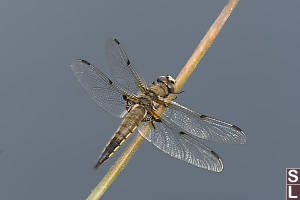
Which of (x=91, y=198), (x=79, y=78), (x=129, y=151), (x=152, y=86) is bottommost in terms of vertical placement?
(x=91, y=198)

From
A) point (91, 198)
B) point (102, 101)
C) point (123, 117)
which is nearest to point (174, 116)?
point (123, 117)

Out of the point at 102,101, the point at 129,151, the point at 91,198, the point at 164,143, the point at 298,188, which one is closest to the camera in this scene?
the point at 91,198

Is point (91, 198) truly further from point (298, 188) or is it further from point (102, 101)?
point (298, 188)

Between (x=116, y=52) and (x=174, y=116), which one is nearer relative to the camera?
(x=174, y=116)

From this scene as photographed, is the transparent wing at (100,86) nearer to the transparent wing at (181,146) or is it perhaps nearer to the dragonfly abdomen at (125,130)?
the dragonfly abdomen at (125,130)

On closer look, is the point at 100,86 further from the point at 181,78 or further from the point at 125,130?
the point at 181,78

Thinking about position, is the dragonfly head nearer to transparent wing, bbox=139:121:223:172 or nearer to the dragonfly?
the dragonfly

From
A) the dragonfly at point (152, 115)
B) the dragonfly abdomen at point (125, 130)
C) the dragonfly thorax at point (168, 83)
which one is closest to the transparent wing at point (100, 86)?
the dragonfly at point (152, 115)
